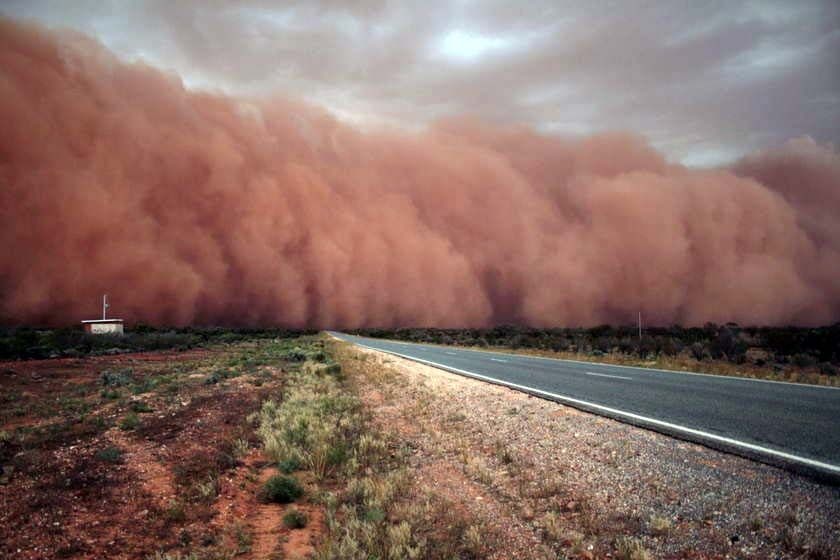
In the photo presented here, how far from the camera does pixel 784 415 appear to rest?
678 cm

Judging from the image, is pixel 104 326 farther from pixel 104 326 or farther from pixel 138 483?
pixel 138 483

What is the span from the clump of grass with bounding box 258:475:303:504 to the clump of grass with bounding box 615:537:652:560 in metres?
3.32

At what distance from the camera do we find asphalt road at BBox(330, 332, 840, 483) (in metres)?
5.07

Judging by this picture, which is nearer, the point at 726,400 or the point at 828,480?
the point at 828,480

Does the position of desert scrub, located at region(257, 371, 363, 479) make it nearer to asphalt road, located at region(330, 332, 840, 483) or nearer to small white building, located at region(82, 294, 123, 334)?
asphalt road, located at region(330, 332, 840, 483)

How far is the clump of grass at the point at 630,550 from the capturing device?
3178 millimetres

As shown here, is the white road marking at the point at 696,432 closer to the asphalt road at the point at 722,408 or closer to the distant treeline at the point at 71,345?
the asphalt road at the point at 722,408

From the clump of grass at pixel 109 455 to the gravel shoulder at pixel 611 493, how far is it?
3.77 m

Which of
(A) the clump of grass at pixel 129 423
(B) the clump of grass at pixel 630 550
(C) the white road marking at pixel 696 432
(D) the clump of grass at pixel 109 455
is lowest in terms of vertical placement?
(A) the clump of grass at pixel 129 423

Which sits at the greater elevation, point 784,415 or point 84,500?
point 784,415

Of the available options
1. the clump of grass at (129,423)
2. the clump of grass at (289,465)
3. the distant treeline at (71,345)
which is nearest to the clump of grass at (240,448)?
the clump of grass at (289,465)

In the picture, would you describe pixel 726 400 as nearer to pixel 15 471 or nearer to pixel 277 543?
pixel 277 543

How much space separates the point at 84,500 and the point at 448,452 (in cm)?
388

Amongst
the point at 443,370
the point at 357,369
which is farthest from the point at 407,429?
the point at 357,369
